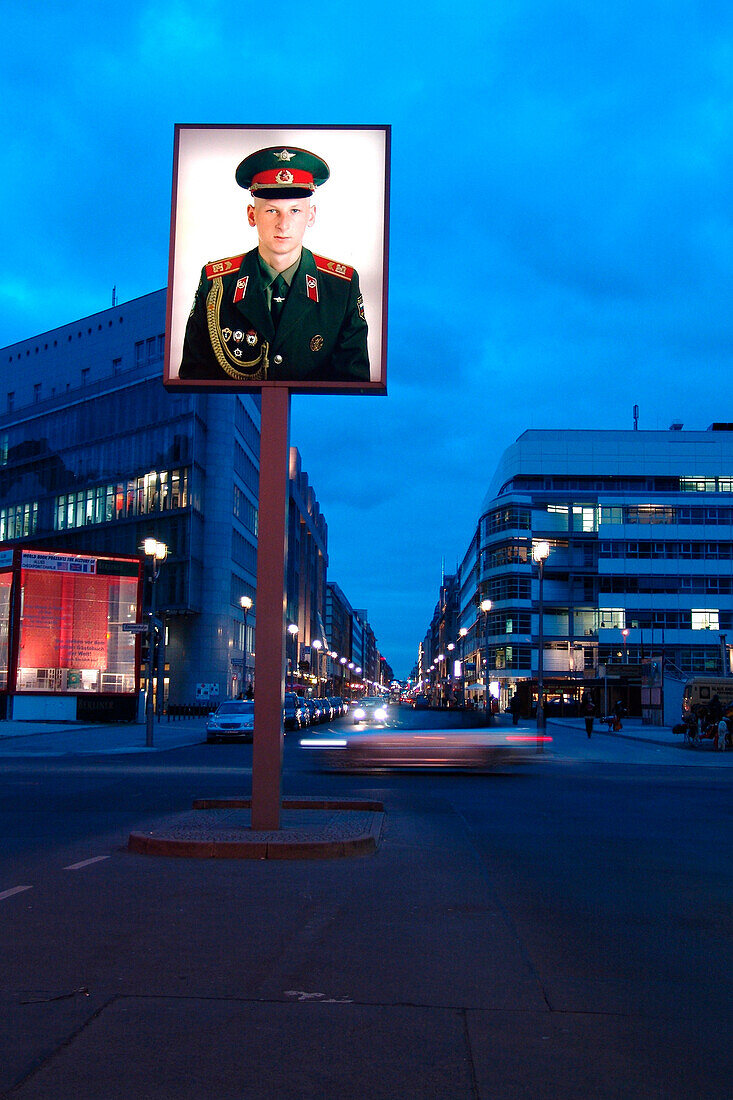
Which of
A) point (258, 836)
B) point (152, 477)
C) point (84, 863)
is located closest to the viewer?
point (84, 863)

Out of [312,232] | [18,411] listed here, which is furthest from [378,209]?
[18,411]

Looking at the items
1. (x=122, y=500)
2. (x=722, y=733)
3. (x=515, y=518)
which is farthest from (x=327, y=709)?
(x=722, y=733)

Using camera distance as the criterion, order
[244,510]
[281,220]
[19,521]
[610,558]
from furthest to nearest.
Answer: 1. [19,521]
2. [610,558]
3. [244,510]
4. [281,220]

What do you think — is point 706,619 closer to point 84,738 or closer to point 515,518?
point 515,518

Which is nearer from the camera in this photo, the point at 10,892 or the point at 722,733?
the point at 10,892

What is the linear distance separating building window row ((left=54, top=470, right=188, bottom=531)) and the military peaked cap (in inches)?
2435

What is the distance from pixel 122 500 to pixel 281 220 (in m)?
67.5

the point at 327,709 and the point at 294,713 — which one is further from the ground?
the point at 294,713

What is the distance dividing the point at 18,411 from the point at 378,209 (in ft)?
285

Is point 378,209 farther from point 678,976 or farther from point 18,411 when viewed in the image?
point 18,411

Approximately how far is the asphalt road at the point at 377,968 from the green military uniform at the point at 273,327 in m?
5.85

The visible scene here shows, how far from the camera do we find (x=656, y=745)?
1630 inches

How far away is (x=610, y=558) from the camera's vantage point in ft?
296

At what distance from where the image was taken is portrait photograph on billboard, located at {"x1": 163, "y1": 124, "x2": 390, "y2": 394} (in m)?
12.7
